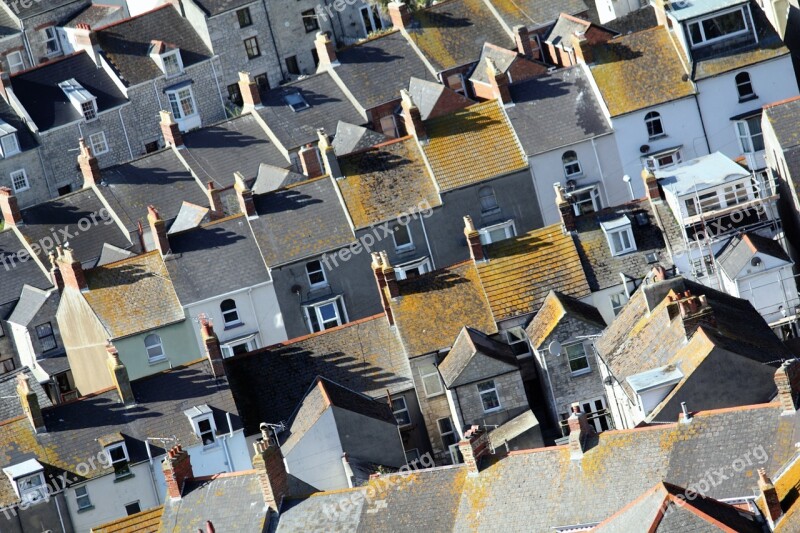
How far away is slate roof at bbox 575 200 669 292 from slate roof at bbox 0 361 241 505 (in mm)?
15918

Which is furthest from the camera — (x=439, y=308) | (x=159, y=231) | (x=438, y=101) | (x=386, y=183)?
(x=438, y=101)

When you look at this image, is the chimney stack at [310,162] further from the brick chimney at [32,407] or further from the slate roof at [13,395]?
the brick chimney at [32,407]

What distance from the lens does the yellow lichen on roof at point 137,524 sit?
72438 millimetres

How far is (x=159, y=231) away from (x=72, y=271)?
4.23 meters

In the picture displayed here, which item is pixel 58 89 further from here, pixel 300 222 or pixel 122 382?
pixel 122 382

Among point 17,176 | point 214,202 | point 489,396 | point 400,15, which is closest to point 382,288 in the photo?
point 489,396

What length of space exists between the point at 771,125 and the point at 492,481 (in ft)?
84.4

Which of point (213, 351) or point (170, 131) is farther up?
point (170, 131)

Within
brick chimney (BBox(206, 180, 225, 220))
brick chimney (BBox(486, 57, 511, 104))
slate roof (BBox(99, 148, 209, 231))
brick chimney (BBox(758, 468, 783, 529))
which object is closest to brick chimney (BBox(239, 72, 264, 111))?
slate roof (BBox(99, 148, 209, 231))

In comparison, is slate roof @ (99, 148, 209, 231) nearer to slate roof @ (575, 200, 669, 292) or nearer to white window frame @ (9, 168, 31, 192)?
white window frame @ (9, 168, 31, 192)

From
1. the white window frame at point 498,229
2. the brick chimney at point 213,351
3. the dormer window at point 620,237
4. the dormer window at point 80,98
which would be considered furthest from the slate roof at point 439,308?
the dormer window at point 80,98

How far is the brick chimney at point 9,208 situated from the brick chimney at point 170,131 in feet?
28.3

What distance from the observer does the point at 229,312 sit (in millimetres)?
90938

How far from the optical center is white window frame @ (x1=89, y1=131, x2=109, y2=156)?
4306 inches
